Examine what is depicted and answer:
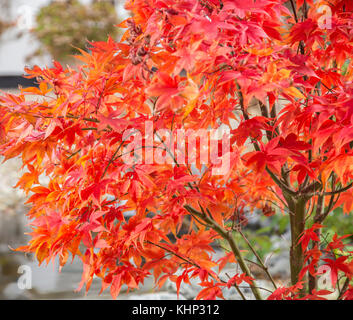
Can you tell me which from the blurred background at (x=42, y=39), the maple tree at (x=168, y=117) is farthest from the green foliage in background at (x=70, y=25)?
the maple tree at (x=168, y=117)

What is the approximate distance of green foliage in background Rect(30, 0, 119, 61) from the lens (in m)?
3.64

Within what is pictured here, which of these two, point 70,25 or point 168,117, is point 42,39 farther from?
point 168,117

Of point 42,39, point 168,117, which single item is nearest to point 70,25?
point 42,39

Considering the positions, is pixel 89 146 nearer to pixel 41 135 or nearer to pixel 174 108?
pixel 41 135

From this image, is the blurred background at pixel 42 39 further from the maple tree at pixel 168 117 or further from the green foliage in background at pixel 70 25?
the maple tree at pixel 168 117

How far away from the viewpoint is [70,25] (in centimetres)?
375

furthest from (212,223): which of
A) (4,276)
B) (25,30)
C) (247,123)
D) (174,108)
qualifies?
(25,30)

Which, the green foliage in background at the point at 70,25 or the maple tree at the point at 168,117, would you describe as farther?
the green foliage in background at the point at 70,25

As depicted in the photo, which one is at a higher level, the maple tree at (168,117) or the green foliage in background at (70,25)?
the green foliage in background at (70,25)

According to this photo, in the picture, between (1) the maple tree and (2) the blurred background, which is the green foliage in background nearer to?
(2) the blurred background

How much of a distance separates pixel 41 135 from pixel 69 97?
93mm

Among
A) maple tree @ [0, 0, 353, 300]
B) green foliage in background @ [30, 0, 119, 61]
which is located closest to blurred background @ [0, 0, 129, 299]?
green foliage in background @ [30, 0, 119, 61]

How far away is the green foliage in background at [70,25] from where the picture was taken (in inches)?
143
